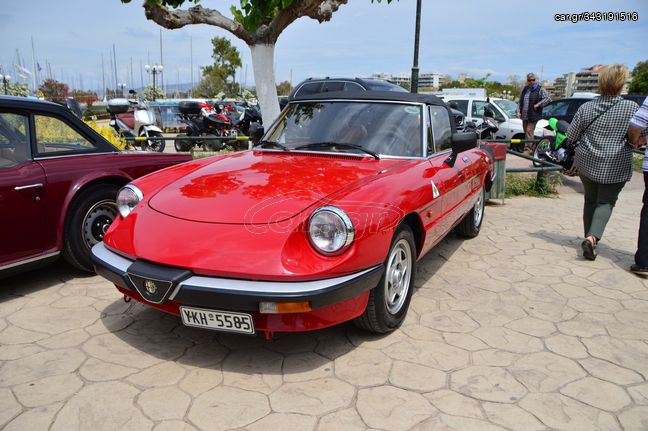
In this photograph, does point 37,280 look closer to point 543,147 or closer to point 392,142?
point 392,142

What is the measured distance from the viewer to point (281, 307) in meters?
2.37

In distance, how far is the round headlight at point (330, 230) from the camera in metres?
2.50

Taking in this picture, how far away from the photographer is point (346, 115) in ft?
12.6

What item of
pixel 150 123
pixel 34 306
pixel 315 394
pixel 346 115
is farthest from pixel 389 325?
pixel 150 123

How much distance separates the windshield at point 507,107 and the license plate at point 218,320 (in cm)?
1253

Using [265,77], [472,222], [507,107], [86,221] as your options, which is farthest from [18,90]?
[472,222]

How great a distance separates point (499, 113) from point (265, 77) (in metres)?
7.89

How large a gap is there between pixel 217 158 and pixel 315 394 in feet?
7.15

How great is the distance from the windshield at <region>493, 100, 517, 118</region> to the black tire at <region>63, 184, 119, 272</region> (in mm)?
11816

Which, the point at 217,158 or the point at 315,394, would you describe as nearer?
the point at 315,394

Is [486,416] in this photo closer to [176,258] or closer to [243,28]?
[176,258]

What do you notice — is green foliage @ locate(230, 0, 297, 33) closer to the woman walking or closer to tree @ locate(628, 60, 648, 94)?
the woman walking

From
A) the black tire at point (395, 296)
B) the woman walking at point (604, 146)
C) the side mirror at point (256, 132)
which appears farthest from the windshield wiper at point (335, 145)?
Answer: the woman walking at point (604, 146)

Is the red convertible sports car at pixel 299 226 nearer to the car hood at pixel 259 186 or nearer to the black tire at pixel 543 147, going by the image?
the car hood at pixel 259 186
